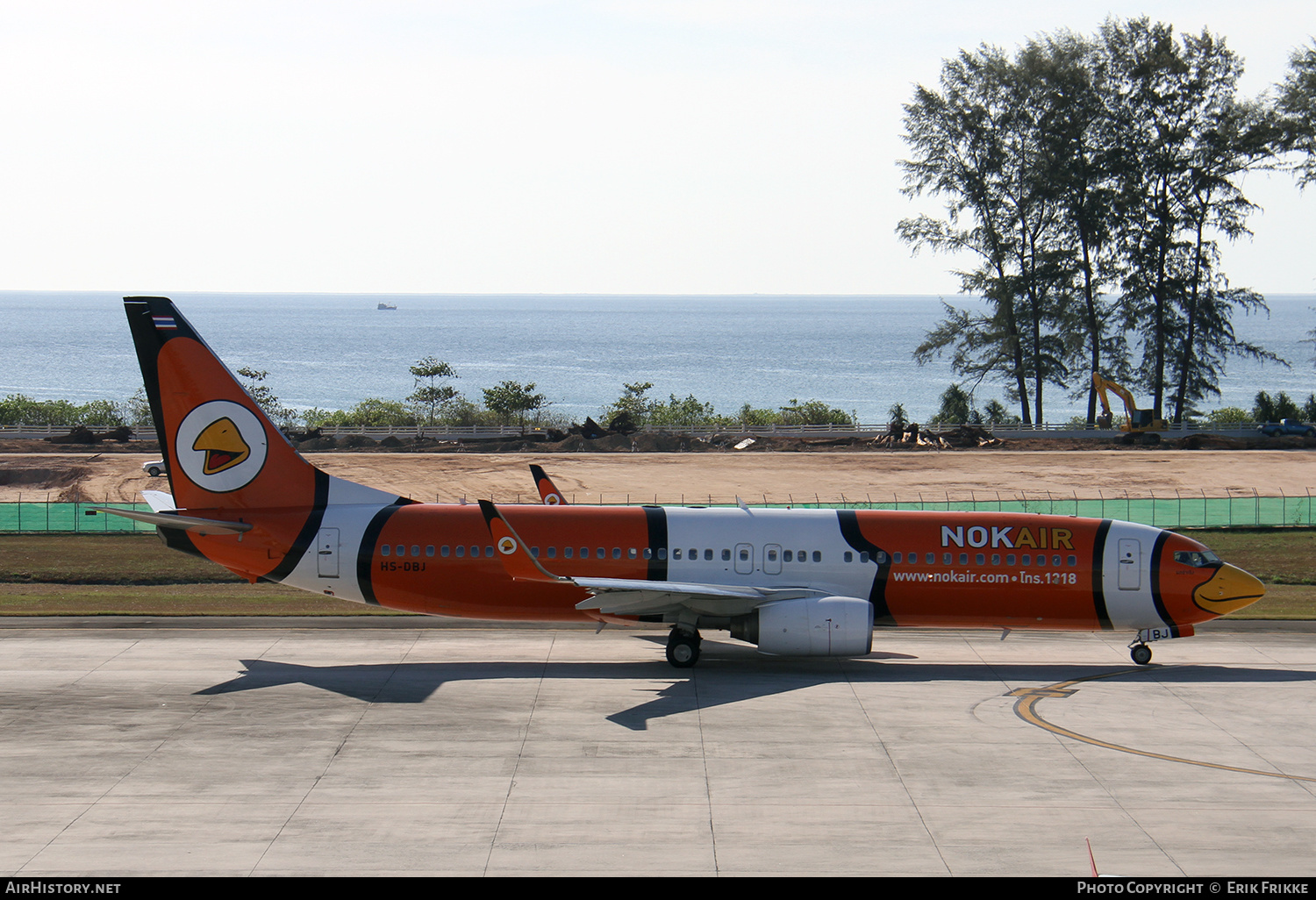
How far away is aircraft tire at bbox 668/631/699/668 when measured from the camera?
27438 millimetres

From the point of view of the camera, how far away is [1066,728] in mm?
23078

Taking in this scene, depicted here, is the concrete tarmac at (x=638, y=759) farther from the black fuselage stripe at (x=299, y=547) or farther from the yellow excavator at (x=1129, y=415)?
the yellow excavator at (x=1129, y=415)

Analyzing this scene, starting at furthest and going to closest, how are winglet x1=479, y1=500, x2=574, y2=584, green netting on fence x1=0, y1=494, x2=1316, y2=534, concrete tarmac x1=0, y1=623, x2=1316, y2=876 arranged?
green netting on fence x1=0, y1=494, x2=1316, y2=534
winglet x1=479, y1=500, x2=574, y2=584
concrete tarmac x1=0, y1=623, x2=1316, y2=876

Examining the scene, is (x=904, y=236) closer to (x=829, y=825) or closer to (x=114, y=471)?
(x=114, y=471)

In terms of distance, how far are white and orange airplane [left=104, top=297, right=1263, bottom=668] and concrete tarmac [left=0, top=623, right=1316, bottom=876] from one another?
148 cm

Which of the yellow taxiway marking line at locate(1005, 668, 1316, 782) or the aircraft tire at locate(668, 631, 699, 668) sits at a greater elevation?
the aircraft tire at locate(668, 631, 699, 668)

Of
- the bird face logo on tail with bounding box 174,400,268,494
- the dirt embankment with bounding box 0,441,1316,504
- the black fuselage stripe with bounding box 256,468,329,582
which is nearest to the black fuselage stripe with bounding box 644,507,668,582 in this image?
the black fuselage stripe with bounding box 256,468,329,582

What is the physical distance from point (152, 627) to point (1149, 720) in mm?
25177

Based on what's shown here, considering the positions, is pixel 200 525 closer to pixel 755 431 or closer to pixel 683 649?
pixel 683 649

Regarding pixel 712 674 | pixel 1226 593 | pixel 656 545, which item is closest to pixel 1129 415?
pixel 1226 593

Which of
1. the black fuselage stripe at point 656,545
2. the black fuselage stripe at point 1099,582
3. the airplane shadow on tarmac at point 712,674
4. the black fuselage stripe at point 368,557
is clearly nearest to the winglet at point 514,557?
the airplane shadow on tarmac at point 712,674

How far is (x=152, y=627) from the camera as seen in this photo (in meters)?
32.1

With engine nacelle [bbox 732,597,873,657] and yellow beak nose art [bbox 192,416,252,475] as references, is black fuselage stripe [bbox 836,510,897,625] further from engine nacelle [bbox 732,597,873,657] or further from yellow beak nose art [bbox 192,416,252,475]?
yellow beak nose art [bbox 192,416,252,475]

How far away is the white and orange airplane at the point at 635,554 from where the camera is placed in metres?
27.9
